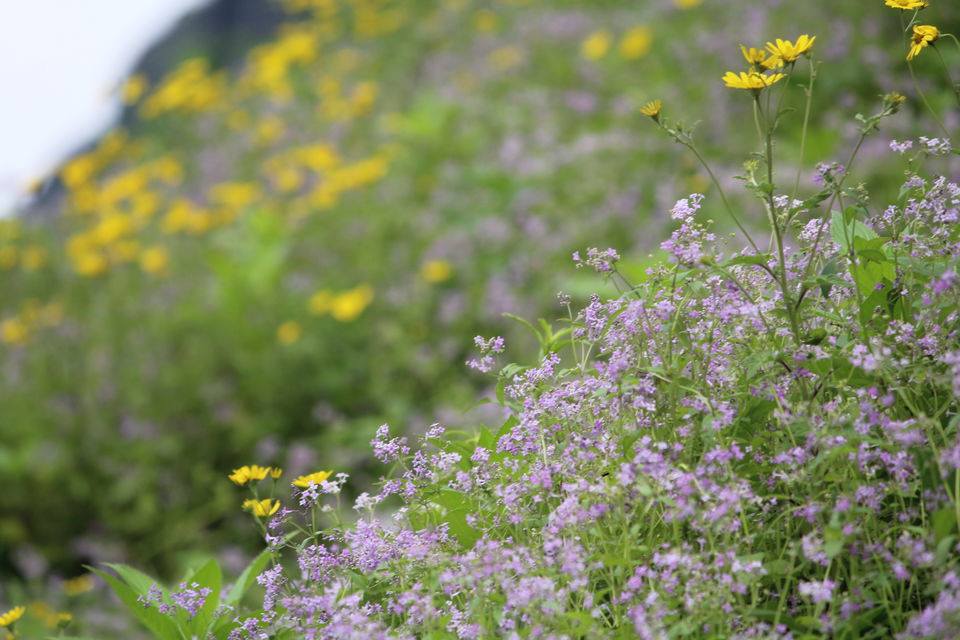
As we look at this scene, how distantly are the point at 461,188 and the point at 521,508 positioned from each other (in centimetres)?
447

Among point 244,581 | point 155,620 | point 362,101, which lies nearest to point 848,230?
point 244,581

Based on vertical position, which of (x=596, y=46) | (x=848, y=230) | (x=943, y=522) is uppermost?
(x=596, y=46)

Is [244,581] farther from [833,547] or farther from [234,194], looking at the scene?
[234,194]

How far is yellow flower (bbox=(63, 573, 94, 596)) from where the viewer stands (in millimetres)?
3691

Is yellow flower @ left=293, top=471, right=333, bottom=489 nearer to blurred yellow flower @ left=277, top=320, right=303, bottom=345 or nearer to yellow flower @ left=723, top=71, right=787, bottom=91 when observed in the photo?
yellow flower @ left=723, top=71, right=787, bottom=91

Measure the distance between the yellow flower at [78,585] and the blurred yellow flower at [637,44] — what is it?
4.45 metres

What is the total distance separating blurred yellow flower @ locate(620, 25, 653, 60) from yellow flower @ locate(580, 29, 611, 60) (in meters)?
0.14

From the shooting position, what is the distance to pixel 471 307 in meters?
4.90

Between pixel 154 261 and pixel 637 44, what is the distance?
3392mm

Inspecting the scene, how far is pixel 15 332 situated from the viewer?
210 inches

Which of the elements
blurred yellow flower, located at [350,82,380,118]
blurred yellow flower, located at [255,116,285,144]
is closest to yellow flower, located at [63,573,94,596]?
blurred yellow flower, located at [350,82,380,118]

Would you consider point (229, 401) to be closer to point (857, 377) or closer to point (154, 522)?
point (154, 522)

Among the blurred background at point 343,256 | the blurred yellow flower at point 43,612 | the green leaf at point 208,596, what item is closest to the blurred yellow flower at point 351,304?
the blurred background at point 343,256

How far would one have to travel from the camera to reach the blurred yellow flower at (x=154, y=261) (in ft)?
18.3
